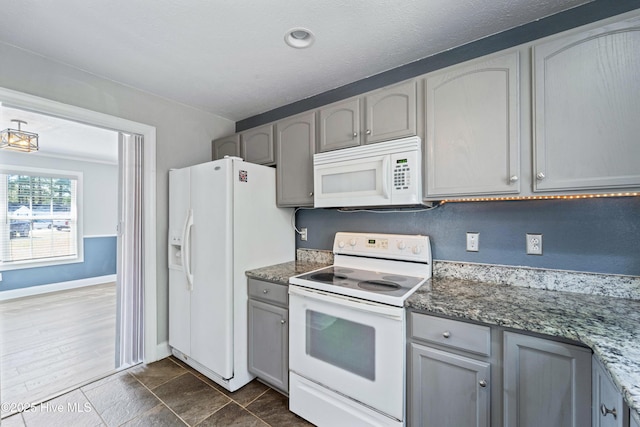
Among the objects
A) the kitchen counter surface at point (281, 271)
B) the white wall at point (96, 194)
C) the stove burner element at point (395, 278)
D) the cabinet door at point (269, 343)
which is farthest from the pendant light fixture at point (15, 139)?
the stove burner element at point (395, 278)

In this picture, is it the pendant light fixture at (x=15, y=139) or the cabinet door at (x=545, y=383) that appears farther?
the pendant light fixture at (x=15, y=139)

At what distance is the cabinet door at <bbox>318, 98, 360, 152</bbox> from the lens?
196cm

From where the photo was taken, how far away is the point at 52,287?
4.78 meters

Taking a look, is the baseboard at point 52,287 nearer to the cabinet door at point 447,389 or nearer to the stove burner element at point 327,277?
the stove burner element at point 327,277

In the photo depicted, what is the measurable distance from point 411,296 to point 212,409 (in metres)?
1.58

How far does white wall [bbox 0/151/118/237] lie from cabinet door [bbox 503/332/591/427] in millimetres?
5870

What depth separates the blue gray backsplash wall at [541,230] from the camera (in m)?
1.40

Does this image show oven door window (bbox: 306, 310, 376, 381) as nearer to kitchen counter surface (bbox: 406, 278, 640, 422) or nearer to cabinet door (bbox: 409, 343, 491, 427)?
cabinet door (bbox: 409, 343, 491, 427)

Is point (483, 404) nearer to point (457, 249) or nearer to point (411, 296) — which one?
point (411, 296)

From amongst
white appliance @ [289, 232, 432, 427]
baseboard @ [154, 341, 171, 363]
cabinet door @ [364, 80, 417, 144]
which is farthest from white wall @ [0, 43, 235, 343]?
cabinet door @ [364, 80, 417, 144]

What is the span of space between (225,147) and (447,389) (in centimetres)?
270

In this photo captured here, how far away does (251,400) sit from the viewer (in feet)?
6.51

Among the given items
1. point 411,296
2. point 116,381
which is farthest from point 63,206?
point 411,296

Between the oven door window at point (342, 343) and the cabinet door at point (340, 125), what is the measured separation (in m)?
1.20
